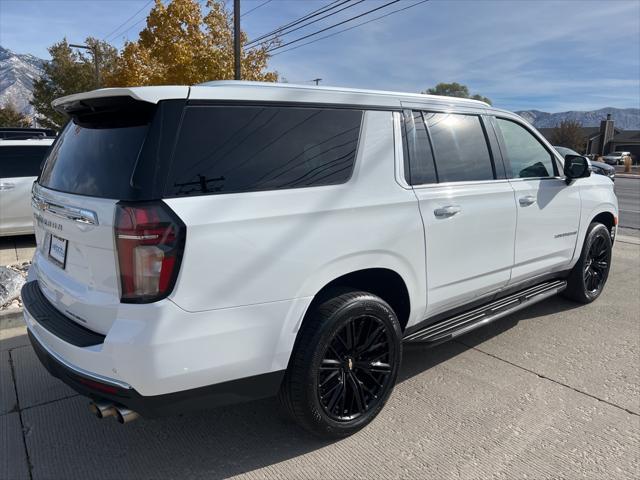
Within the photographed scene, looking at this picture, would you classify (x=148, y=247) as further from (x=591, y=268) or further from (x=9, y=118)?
(x=9, y=118)

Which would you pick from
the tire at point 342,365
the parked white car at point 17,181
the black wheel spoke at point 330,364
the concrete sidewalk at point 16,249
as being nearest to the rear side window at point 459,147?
the tire at point 342,365

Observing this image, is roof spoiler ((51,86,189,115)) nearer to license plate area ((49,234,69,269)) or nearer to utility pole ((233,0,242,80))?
license plate area ((49,234,69,269))

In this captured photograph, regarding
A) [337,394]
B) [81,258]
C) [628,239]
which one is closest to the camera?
[81,258]

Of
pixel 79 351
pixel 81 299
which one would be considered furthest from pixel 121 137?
pixel 79 351

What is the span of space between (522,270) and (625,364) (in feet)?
3.35

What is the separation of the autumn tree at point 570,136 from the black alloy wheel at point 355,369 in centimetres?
8067

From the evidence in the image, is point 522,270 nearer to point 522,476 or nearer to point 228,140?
point 522,476

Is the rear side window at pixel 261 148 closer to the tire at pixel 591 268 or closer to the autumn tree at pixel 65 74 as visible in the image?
the tire at pixel 591 268

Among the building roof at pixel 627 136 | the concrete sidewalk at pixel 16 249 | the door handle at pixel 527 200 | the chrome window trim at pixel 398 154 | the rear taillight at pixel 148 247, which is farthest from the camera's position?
the building roof at pixel 627 136

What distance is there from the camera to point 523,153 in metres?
4.09

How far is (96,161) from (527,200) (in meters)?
3.08


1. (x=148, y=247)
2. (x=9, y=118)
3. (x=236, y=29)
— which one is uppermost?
(x=9, y=118)

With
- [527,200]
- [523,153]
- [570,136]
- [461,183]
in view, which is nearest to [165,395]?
[461,183]

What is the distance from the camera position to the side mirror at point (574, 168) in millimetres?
4289
